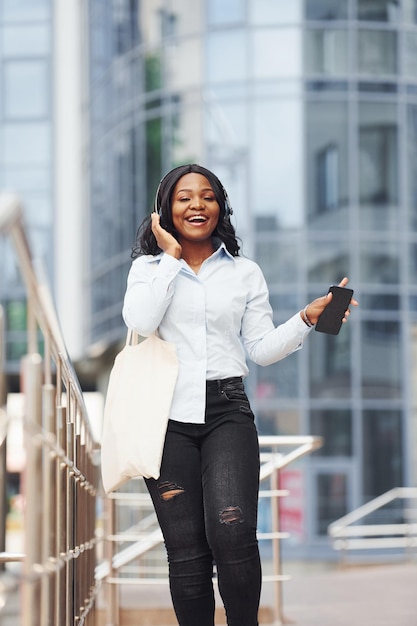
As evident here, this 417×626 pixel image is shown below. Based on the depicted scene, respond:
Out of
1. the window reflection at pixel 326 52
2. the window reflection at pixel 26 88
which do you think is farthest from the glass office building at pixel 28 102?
the window reflection at pixel 326 52

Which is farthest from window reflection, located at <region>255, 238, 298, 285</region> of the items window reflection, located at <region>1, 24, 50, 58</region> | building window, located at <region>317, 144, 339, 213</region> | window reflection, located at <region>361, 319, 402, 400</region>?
window reflection, located at <region>1, 24, 50, 58</region>

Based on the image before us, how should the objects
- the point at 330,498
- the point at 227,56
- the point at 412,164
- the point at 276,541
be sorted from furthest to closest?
1. the point at 227,56
2. the point at 412,164
3. the point at 330,498
4. the point at 276,541

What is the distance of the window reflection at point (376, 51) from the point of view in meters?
20.7

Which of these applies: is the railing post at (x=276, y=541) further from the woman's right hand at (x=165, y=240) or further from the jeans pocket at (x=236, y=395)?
the woman's right hand at (x=165, y=240)

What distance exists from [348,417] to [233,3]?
7203 millimetres

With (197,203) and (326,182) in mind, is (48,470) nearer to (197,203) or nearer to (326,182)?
(197,203)

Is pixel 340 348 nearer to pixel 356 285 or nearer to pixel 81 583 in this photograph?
pixel 356 285

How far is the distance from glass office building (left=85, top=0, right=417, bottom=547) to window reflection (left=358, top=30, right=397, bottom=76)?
0.02 m

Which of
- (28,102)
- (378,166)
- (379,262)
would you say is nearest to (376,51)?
(378,166)

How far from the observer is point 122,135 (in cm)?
2305

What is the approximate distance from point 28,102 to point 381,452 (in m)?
12.5

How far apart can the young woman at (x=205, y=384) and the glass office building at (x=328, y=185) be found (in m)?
16.2

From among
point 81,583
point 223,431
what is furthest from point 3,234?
point 81,583

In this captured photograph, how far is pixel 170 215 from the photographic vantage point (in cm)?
405
